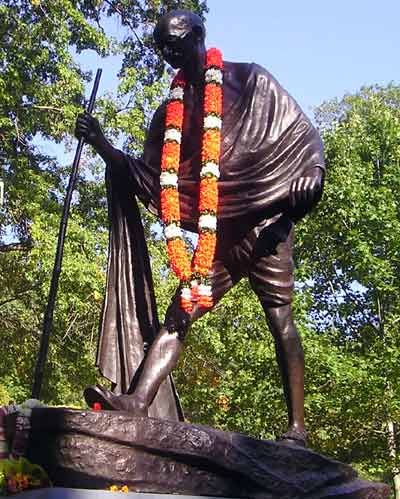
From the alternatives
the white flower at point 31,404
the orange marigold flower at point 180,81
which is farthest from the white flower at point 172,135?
the white flower at point 31,404

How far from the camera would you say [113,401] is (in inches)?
201

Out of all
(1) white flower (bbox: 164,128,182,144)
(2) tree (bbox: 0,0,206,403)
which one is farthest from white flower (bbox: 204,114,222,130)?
(2) tree (bbox: 0,0,206,403)

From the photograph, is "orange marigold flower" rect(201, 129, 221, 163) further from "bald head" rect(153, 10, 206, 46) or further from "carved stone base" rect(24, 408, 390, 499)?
"carved stone base" rect(24, 408, 390, 499)

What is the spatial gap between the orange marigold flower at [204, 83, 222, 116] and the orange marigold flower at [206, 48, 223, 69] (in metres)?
0.18

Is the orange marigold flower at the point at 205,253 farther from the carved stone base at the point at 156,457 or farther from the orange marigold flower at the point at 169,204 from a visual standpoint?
the carved stone base at the point at 156,457

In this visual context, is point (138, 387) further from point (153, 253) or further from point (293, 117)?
point (153, 253)

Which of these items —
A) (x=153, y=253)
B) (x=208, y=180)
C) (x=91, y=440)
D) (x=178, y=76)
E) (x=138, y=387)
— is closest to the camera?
(x=91, y=440)

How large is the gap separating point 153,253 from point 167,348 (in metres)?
13.0

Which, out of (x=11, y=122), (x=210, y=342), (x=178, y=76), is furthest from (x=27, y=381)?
(x=178, y=76)

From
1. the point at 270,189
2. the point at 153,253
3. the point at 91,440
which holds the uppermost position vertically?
the point at 153,253

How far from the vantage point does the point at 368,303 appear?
71.1ft

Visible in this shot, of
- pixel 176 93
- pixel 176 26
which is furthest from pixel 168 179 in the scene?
pixel 176 26

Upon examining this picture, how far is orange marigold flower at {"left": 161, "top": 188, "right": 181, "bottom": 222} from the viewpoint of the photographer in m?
6.06

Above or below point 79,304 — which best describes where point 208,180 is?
below
